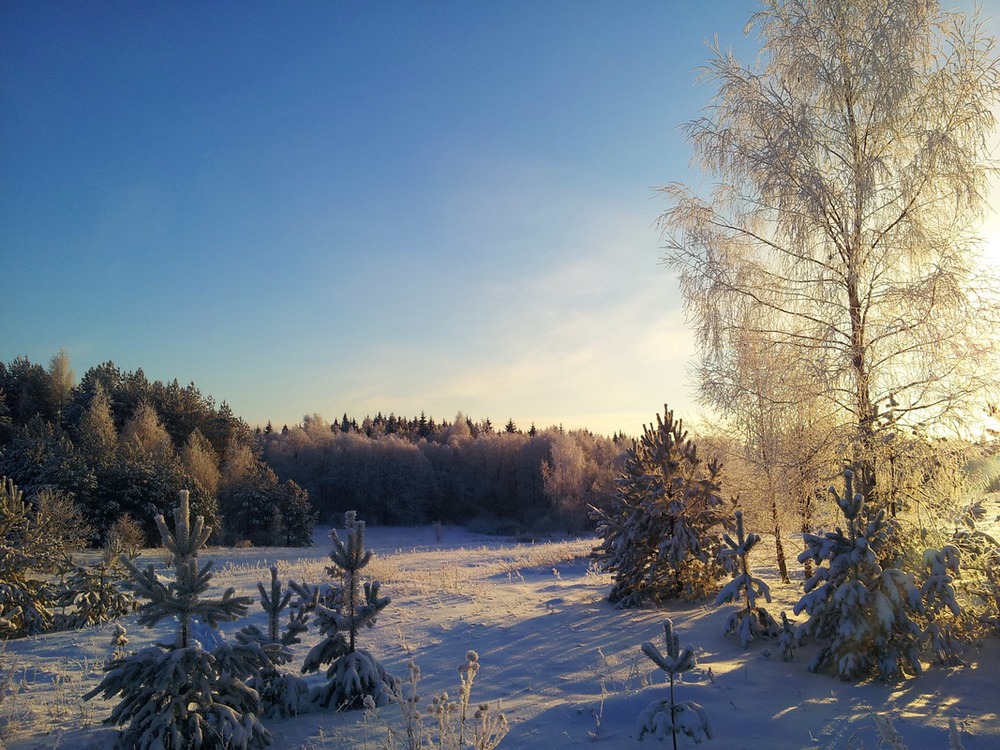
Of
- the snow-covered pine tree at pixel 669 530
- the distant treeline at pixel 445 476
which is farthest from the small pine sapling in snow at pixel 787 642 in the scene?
the distant treeline at pixel 445 476

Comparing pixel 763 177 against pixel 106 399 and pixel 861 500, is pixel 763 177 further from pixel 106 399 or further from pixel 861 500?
pixel 106 399

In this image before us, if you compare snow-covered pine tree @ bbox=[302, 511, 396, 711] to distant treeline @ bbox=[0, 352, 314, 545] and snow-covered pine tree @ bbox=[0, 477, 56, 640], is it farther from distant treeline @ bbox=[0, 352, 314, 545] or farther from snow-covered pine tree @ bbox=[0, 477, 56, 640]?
distant treeline @ bbox=[0, 352, 314, 545]

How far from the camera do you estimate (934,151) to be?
7.88m

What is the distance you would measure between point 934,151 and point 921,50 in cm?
157

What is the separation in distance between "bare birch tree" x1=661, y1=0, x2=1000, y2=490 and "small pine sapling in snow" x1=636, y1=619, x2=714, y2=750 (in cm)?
475

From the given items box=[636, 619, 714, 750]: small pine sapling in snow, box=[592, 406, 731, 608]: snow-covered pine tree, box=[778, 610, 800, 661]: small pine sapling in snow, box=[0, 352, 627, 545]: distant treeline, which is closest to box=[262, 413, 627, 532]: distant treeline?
box=[0, 352, 627, 545]: distant treeline

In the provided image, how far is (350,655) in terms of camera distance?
19.8 ft

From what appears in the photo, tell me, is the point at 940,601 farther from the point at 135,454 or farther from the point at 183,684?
the point at 135,454

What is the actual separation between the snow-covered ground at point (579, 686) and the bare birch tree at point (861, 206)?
2.99 m

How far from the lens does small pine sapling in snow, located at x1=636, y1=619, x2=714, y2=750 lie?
455 centimetres

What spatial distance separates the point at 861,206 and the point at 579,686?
736 cm

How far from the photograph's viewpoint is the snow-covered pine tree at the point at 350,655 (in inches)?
234

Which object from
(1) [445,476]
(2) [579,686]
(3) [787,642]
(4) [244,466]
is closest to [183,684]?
(2) [579,686]

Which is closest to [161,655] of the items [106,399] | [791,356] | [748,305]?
[791,356]
